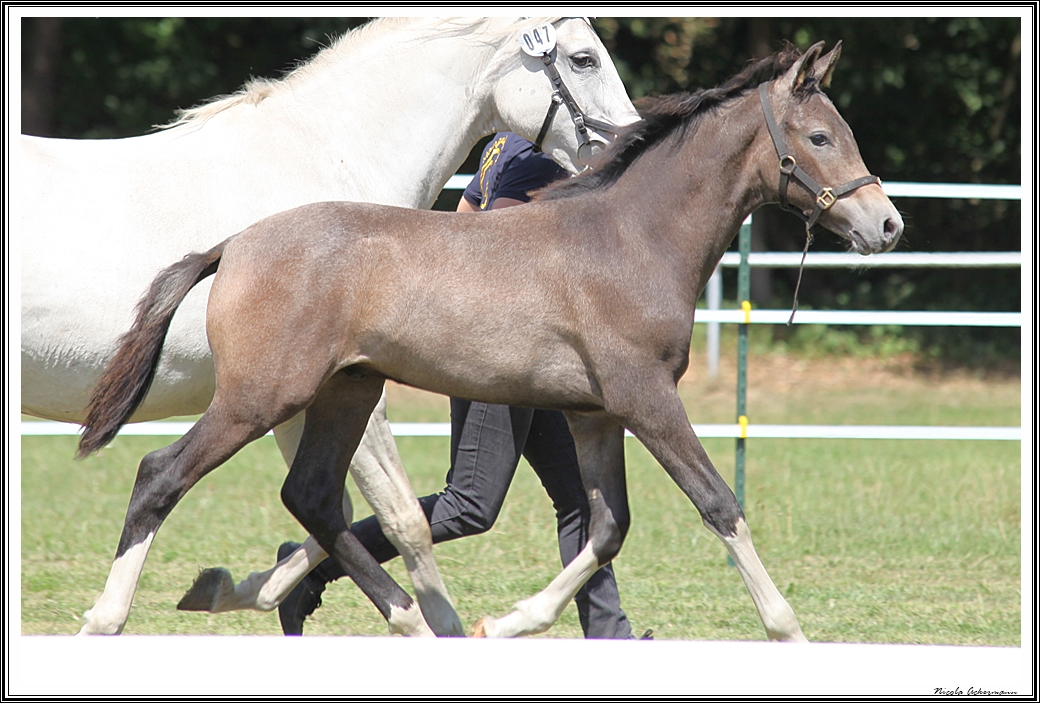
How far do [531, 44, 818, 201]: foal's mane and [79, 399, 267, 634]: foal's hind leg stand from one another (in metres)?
1.11

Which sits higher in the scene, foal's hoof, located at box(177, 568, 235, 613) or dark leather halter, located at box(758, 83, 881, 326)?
dark leather halter, located at box(758, 83, 881, 326)

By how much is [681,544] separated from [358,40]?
10.1ft

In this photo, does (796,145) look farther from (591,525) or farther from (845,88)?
(845,88)

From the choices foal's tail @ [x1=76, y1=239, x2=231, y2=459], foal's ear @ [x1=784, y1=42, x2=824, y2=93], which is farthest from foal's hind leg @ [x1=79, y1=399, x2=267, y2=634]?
foal's ear @ [x1=784, y1=42, x2=824, y2=93]

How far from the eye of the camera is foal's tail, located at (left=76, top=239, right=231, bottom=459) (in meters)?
3.23

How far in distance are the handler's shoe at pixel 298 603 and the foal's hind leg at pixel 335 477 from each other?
429 millimetres

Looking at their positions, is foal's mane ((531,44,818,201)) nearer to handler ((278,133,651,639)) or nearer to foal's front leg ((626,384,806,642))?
handler ((278,133,651,639))

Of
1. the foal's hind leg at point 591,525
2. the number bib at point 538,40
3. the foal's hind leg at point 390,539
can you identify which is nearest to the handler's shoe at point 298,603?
the foal's hind leg at point 390,539

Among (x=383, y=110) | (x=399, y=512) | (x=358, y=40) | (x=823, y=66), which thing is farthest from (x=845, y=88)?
(x=399, y=512)

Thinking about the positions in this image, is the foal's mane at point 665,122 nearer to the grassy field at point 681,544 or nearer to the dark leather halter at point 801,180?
the dark leather halter at point 801,180

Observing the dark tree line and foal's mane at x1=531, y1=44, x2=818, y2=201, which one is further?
the dark tree line

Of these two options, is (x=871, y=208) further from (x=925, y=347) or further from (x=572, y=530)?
(x=925, y=347)

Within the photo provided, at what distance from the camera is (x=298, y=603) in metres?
3.86

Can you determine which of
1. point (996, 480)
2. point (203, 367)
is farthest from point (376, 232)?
point (996, 480)
